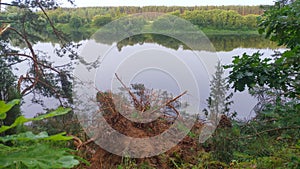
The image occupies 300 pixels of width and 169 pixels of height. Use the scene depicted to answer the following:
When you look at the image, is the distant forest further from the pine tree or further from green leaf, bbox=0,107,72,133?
green leaf, bbox=0,107,72,133

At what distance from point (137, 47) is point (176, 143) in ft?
2.61

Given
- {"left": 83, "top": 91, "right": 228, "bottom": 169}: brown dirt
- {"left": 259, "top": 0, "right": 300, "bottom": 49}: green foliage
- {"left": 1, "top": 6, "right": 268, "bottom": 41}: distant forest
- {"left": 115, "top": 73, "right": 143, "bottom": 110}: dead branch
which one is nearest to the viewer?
{"left": 259, "top": 0, "right": 300, "bottom": 49}: green foliage

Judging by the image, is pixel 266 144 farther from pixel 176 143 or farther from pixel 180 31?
pixel 180 31

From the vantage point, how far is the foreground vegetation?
423 mm

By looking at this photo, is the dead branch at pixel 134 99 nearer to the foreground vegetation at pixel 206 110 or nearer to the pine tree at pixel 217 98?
the foreground vegetation at pixel 206 110

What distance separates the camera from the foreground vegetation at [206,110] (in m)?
0.42

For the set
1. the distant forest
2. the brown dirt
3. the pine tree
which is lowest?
the brown dirt

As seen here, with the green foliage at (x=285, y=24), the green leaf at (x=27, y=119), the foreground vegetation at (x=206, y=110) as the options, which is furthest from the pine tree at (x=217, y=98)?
the green leaf at (x=27, y=119)

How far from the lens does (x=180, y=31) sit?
6.62 ft

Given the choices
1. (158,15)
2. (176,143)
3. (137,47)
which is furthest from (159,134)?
(158,15)

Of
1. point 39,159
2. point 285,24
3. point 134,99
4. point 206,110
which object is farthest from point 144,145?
point 39,159

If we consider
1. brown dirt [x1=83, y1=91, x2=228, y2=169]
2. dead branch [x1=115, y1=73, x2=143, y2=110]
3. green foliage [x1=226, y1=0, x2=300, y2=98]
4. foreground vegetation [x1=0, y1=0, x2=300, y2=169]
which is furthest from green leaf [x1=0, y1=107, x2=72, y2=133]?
dead branch [x1=115, y1=73, x2=143, y2=110]

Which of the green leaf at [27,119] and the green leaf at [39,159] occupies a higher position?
the green leaf at [27,119]

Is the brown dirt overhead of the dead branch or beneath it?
beneath
